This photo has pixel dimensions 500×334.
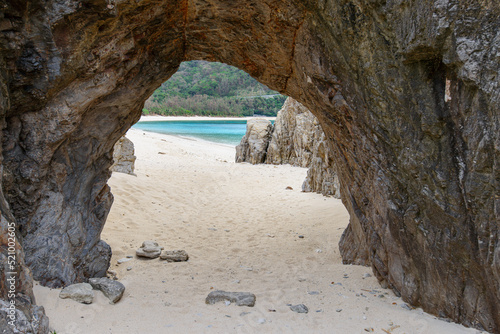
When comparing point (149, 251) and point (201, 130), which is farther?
point (201, 130)

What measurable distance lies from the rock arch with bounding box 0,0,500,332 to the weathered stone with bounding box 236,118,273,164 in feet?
42.0

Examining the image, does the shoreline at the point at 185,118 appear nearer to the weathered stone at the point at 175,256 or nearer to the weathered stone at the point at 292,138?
the weathered stone at the point at 292,138

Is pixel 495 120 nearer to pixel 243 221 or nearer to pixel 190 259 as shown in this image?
pixel 190 259

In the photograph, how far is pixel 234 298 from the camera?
3.78m

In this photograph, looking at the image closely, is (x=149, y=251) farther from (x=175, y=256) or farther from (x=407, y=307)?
(x=407, y=307)

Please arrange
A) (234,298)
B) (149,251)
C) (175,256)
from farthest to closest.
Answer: (149,251) < (175,256) < (234,298)

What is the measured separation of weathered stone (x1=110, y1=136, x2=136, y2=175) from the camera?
10.3 meters

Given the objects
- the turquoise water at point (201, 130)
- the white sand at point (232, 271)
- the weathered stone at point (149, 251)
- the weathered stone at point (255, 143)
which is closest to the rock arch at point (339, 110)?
the white sand at point (232, 271)

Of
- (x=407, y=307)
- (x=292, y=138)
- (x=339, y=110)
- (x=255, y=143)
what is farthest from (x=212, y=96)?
(x=407, y=307)

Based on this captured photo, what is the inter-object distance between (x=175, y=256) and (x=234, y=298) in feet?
6.64

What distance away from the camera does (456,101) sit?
2.96 m

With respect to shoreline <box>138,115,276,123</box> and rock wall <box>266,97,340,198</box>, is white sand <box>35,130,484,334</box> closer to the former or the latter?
rock wall <box>266,97,340,198</box>

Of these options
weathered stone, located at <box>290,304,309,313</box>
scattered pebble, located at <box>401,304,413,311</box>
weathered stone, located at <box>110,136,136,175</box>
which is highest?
weathered stone, located at <box>110,136,136,175</box>

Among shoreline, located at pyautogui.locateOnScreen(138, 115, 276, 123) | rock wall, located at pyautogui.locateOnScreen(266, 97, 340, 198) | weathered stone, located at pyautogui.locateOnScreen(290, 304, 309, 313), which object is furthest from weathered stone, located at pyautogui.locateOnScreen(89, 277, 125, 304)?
shoreline, located at pyautogui.locateOnScreen(138, 115, 276, 123)
